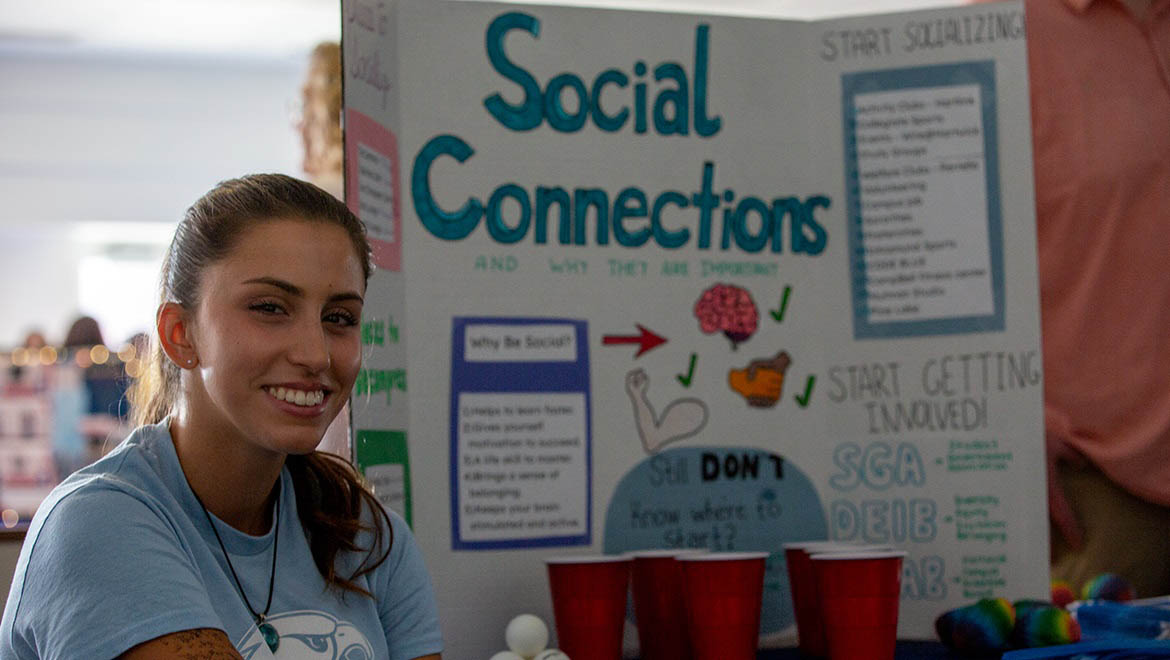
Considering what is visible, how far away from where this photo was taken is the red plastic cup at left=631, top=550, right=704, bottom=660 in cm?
161

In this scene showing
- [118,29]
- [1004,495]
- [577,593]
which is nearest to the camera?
[577,593]

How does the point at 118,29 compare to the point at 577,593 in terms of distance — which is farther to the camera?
the point at 118,29

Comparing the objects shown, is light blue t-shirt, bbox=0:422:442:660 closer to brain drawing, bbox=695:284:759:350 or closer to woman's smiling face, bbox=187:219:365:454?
woman's smiling face, bbox=187:219:365:454

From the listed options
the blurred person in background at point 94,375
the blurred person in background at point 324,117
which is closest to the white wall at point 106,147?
the blurred person in background at point 94,375

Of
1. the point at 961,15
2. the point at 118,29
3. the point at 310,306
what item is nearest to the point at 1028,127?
the point at 961,15

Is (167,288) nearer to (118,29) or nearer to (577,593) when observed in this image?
(577,593)

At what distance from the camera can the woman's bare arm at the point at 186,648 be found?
0.97 m

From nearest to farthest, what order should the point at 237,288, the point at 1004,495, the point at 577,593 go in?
the point at 237,288 < the point at 577,593 < the point at 1004,495

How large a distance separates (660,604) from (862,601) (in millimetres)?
271

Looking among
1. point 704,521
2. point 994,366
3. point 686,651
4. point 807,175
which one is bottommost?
point 686,651

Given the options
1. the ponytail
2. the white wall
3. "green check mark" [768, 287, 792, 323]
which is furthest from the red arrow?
the white wall

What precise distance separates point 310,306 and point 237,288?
0.07 meters

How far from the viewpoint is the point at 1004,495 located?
178cm

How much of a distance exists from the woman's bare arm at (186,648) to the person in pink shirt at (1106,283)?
1.48 meters
